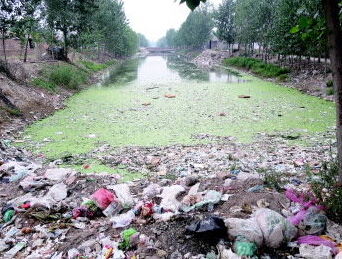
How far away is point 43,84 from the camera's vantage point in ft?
40.0

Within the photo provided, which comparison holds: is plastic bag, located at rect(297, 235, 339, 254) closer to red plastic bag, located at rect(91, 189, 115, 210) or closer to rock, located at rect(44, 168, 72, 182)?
red plastic bag, located at rect(91, 189, 115, 210)

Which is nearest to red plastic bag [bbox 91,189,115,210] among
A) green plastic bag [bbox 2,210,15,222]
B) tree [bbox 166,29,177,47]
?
green plastic bag [bbox 2,210,15,222]

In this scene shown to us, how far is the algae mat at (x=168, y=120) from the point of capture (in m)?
6.85

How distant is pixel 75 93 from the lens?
1412 cm

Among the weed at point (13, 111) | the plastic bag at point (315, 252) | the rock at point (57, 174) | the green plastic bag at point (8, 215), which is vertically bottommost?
the green plastic bag at point (8, 215)

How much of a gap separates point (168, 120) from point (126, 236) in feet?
20.1

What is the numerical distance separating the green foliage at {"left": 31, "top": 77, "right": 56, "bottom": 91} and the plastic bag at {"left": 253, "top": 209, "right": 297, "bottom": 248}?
11594 mm

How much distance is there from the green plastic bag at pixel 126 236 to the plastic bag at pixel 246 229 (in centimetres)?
89

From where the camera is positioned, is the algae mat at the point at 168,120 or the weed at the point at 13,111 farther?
the weed at the point at 13,111

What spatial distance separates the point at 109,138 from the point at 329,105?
25.7ft

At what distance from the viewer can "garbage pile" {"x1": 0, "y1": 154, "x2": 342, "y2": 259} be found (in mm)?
2436

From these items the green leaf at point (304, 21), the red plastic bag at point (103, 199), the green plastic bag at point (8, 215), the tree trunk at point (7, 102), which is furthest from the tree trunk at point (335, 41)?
the tree trunk at point (7, 102)

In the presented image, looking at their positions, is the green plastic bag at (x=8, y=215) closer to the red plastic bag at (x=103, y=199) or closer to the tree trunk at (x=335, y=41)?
the red plastic bag at (x=103, y=199)

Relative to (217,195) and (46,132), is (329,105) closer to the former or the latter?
(217,195)
